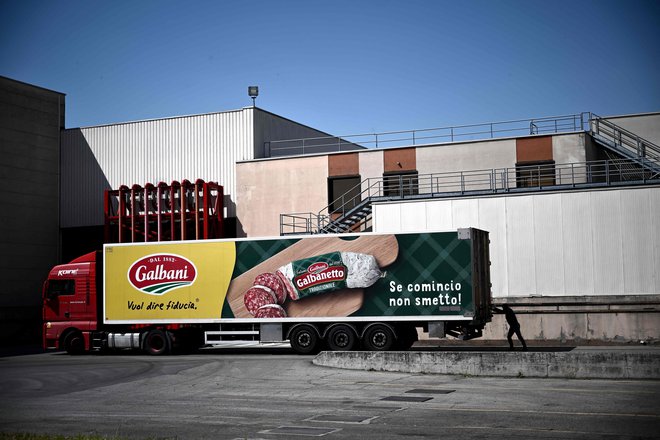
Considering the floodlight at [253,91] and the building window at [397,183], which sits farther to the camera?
the floodlight at [253,91]

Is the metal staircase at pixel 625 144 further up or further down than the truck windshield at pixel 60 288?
further up

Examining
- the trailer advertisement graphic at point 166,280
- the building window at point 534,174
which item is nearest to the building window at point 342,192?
the building window at point 534,174

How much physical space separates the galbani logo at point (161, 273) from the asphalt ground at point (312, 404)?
196 inches

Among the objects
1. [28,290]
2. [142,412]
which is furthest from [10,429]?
[28,290]

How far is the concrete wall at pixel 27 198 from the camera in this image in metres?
42.0

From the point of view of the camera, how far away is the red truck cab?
94.0 ft

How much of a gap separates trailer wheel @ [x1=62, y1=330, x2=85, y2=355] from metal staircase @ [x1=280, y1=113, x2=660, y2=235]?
1238 cm

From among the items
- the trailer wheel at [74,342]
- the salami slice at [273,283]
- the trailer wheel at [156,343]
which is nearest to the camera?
the salami slice at [273,283]

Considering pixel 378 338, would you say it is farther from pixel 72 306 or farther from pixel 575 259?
pixel 72 306

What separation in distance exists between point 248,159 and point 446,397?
2844 cm

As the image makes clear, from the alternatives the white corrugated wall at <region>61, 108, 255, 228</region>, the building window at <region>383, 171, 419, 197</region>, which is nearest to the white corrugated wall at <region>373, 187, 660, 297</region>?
the building window at <region>383, 171, 419, 197</region>

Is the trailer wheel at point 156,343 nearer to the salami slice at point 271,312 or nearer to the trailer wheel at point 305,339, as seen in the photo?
the salami slice at point 271,312

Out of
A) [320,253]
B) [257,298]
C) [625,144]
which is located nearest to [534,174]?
[625,144]

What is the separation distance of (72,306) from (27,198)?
17.3 metres
